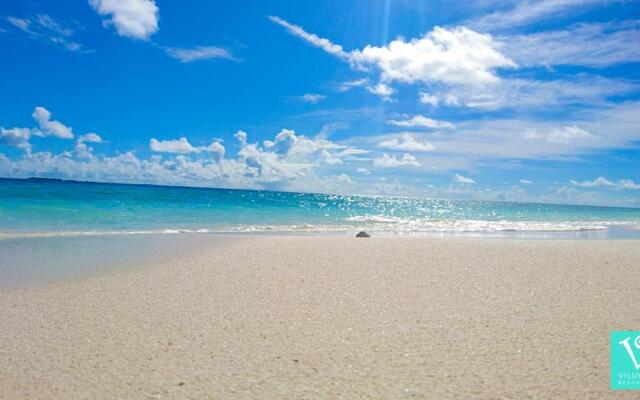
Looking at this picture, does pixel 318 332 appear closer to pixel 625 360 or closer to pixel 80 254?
pixel 625 360

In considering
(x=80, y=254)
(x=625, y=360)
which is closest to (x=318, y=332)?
(x=625, y=360)

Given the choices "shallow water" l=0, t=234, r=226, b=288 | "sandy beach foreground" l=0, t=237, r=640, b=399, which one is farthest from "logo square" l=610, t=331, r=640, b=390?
"shallow water" l=0, t=234, r=226, b=288

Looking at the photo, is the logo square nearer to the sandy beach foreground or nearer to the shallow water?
the sandy beach foreground

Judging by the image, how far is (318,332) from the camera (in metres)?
5.96

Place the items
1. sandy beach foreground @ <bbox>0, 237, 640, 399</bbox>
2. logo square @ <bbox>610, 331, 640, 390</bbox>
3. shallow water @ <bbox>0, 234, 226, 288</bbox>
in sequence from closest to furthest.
→ sandy beach foreground @ <bbox>0, 237, 640, 399</bbox>, logo square @ <bbox>610, 331, 640, 390</bbox>, shallow water @ <bbox>0, 234, 226, 288</bbox>

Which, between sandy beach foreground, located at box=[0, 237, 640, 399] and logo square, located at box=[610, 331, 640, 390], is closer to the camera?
sandy beach foreground, located at box=[0, 237, 640, 399]

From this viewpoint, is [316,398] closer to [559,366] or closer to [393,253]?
[559,366]

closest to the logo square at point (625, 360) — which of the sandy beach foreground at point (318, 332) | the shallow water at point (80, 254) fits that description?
the sandy beach foreground at point (318, 332)

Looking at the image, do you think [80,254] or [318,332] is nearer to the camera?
[318,332]

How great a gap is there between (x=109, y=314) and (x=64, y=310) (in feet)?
2.90

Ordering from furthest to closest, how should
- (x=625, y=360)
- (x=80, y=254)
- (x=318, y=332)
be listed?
1. (x=80, y=254)
2. (x=318, y=332)
3. (x=625, y=360)

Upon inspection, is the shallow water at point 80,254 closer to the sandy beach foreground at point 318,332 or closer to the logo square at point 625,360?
the sandy beach foreground at point 318,332

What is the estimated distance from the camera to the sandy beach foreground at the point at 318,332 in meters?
4.52

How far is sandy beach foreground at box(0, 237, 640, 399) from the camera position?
4.52 metres
